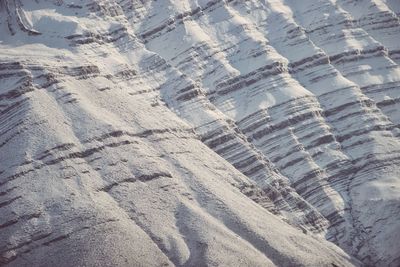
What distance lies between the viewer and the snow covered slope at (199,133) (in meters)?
61.7

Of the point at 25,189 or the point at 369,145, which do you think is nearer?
the point at 25,189

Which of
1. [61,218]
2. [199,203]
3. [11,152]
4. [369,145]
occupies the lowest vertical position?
[369,145]

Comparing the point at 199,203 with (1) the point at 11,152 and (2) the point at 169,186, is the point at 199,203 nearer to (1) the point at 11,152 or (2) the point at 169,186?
(2) the point at 169,186

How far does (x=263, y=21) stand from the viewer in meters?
97.6

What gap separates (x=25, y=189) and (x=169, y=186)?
53.8 ft

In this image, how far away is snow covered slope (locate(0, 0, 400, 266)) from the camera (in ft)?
202

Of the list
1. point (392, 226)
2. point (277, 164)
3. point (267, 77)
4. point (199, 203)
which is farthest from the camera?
point (267, 77)

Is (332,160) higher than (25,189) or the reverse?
the reverse

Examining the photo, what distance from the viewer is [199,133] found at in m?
77.9

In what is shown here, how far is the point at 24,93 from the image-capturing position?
72625mm

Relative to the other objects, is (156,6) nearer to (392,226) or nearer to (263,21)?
(263,21)

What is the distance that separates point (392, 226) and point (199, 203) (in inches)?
1004

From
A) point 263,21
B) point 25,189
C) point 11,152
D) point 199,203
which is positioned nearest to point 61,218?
point 25,189

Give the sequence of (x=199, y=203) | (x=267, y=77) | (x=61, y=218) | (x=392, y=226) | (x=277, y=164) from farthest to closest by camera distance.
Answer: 1. (x=267, y=77)
2. (x=277, y=164)
3. (x=392, y=226)
4. (x=199, y=203)
5. (x=61, y=218)
